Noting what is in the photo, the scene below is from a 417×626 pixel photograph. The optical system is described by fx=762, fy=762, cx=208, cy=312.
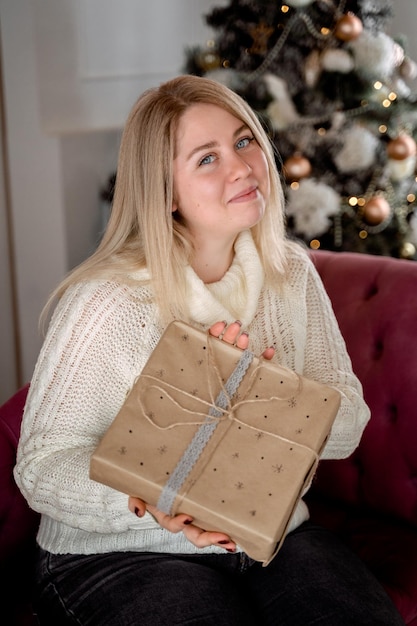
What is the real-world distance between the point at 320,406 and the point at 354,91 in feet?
5.46

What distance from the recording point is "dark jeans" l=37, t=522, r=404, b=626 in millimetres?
1198

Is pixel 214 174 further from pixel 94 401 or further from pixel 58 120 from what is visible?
pixel 58 120

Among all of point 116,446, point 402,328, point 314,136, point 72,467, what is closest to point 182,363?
point 116,446

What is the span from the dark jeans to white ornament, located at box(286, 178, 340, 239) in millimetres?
1344

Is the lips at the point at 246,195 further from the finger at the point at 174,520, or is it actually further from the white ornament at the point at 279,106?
the white ornament at the point at 279,106

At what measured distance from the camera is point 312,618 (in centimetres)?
123

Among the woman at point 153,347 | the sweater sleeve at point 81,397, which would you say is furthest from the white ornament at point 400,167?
the sweater sleeve at point 81,397

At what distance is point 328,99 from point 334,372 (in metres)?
1.32

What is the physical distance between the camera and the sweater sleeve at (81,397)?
1270 mm

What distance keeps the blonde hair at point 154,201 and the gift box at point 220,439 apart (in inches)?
12.2

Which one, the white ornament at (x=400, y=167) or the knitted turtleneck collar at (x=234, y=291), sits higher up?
the white ornament at (x=400, y=167)

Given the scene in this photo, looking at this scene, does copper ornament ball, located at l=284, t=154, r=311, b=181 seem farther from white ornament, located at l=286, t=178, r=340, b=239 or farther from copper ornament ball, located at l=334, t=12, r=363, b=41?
copper ornament ball, located at l=334, t=12, r=363, b=41

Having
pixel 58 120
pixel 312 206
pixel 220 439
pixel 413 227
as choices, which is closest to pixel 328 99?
pixel 312 206

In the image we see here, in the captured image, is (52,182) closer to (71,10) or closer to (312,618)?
(71,10)
